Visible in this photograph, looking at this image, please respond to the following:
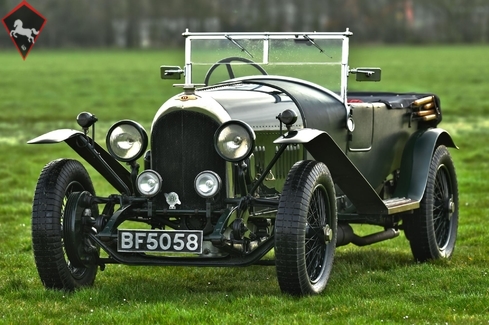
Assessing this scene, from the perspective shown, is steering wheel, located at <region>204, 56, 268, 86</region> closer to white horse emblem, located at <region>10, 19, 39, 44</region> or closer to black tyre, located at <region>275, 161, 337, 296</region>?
black tyre, located at <region>275, 161, 337, 296</region>

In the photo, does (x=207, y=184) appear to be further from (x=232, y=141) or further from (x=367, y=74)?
(x=367, y=74)

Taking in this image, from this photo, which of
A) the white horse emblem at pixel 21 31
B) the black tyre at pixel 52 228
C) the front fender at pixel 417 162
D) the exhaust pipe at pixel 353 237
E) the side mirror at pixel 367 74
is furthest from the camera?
the white horse emblem at pixel 21 31

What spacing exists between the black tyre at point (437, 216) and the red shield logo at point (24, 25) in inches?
182

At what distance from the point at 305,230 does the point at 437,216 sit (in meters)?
2.62

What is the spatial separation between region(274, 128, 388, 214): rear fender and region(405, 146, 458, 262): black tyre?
0.79 metres

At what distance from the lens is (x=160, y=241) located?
21.1 ft

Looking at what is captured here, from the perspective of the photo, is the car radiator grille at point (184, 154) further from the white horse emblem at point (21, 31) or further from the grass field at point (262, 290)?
the white horse emblem at point (21, 31)

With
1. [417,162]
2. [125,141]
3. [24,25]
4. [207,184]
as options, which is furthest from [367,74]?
[24,25]

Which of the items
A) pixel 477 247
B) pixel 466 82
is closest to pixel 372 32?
pixel 466 82

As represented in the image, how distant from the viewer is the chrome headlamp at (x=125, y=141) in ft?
22.5

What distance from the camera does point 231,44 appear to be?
27.3ft

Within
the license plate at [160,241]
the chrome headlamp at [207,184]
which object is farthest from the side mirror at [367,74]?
the license plate at [160,241]

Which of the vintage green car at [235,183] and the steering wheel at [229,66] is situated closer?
the vintage green car at [235,183]

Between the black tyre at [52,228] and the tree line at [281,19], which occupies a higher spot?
the tree line at [281,19]
